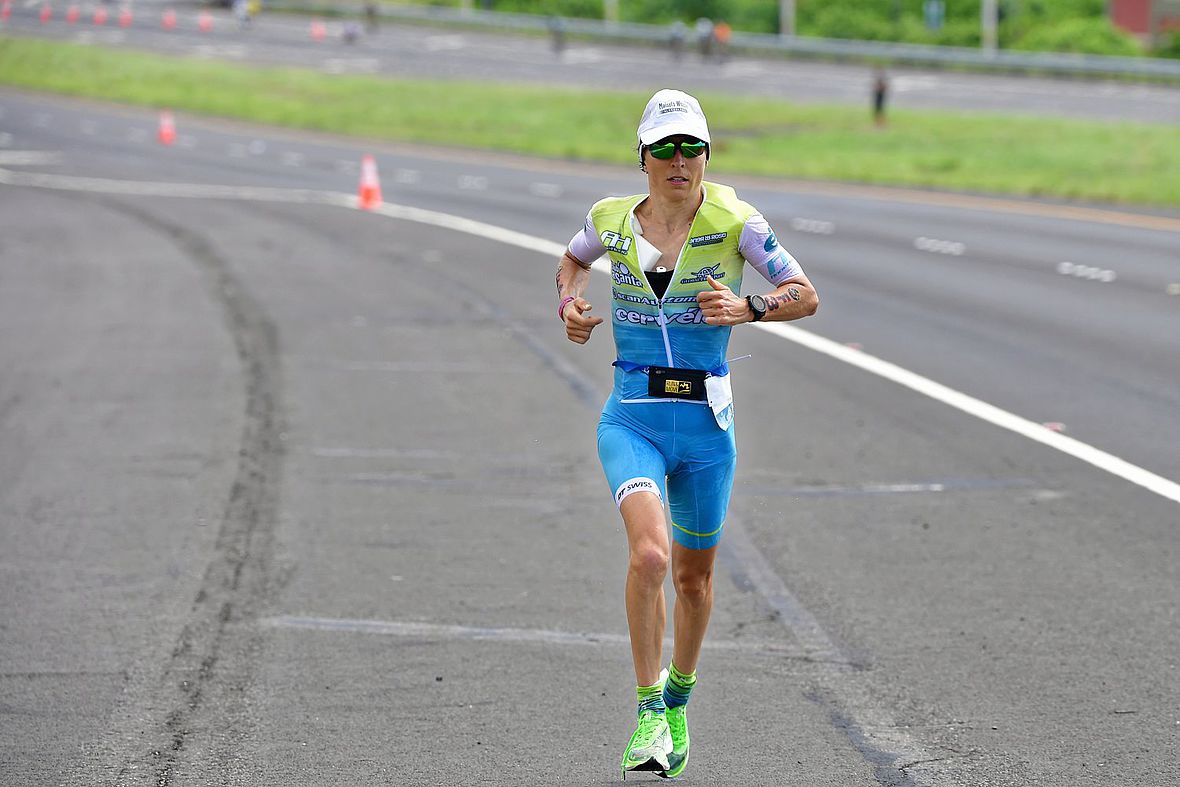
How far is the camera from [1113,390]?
13086mm

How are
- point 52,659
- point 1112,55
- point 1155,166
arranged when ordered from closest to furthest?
point 52,659, point 1155,166, point 1112,55

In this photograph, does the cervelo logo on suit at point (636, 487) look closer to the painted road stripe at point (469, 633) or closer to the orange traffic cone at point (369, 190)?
the painted road stripe at point (469, 633)

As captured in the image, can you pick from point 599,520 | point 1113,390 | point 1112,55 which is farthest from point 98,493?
point 1112,55

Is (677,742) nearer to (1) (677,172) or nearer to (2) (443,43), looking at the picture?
(1) (677,172)

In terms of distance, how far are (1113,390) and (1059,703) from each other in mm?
7201

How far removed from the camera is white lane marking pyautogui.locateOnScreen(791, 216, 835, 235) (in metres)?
26.0

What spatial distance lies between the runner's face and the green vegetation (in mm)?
25269

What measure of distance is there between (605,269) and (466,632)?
14.5m

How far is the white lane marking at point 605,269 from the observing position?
10648 millimetres

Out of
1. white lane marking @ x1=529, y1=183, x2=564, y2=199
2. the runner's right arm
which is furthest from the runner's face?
white lane marking @ x1=529, y1=183, x2=564, y2=199

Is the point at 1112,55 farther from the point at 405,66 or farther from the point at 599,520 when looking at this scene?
the point at 599,520

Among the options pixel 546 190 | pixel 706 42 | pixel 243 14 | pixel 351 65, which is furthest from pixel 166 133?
pixel 243 14

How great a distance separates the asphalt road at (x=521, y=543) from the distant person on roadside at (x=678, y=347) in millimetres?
503

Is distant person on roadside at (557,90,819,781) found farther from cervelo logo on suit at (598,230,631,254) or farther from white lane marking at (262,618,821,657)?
white lane marking at (262,618,821,657)
